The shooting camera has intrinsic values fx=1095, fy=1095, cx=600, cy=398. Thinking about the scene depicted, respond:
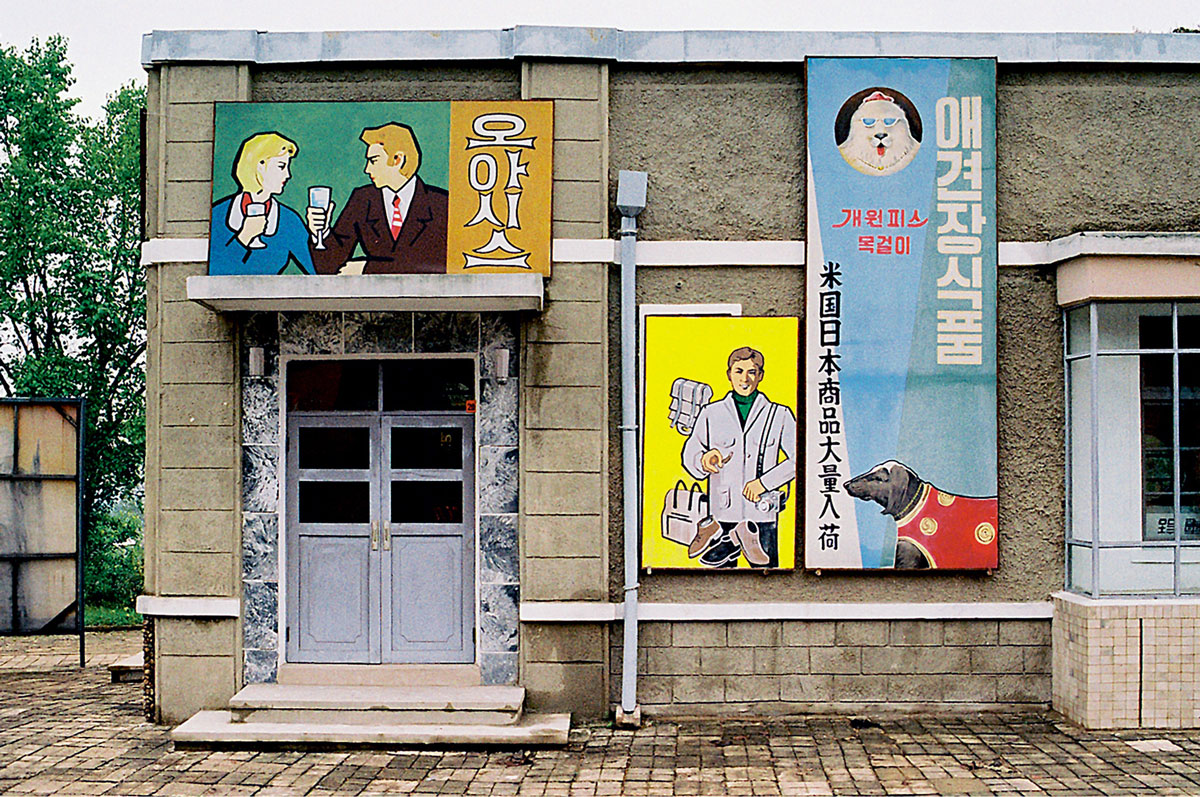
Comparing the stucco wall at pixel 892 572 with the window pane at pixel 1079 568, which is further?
the stucco wall at pixel 892 572

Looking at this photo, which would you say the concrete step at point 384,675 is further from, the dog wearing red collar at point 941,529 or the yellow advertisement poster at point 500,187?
the dog wearing red collar at point 941,529

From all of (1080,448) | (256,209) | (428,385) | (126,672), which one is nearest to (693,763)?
(428,385)

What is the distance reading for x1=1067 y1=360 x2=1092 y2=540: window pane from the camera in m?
7.90

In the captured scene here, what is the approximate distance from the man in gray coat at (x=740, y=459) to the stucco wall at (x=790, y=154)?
48.2 inches

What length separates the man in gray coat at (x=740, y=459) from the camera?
7977 mm

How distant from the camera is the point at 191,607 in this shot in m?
7.98

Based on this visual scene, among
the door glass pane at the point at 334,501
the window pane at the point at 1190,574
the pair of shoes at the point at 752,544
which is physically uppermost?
the door glass pane at the point at 334,501

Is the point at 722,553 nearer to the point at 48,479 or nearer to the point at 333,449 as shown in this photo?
the point at 333,449

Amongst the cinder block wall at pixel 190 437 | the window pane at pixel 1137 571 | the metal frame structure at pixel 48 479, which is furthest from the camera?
the metal frame structure at pixel 48 479

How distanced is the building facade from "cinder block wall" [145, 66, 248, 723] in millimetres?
21

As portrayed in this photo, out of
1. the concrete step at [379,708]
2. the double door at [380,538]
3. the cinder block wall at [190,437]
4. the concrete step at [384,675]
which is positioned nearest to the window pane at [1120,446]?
the concrete step at [379,708]

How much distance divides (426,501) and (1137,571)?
17.0 feet

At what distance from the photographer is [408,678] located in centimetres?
802

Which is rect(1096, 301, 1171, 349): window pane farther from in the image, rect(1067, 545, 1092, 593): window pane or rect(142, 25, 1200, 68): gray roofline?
rect(142, 25, 1200, 68): gray roofline
